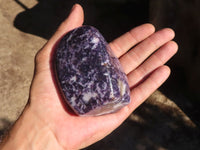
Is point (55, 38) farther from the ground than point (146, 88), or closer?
farther from the ground

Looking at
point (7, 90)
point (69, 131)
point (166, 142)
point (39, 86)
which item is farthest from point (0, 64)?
point (166, 142)

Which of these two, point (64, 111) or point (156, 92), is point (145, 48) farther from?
point (156, 92)

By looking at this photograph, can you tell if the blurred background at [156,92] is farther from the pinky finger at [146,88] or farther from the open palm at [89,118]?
the pinky finger at [146,88]

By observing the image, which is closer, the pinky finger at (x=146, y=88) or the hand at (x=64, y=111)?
the hand at (x=64, y=111)

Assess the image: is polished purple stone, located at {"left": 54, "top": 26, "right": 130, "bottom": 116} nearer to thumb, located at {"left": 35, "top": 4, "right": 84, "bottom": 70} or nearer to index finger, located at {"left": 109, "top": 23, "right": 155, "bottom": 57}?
thumb, located at {"left": 35, "top": 4, "right": 84, "bottom": 70}

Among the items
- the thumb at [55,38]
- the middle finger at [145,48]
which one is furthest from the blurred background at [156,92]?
the thumb at [55,38]

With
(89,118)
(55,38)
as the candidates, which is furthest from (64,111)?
(55,38)
